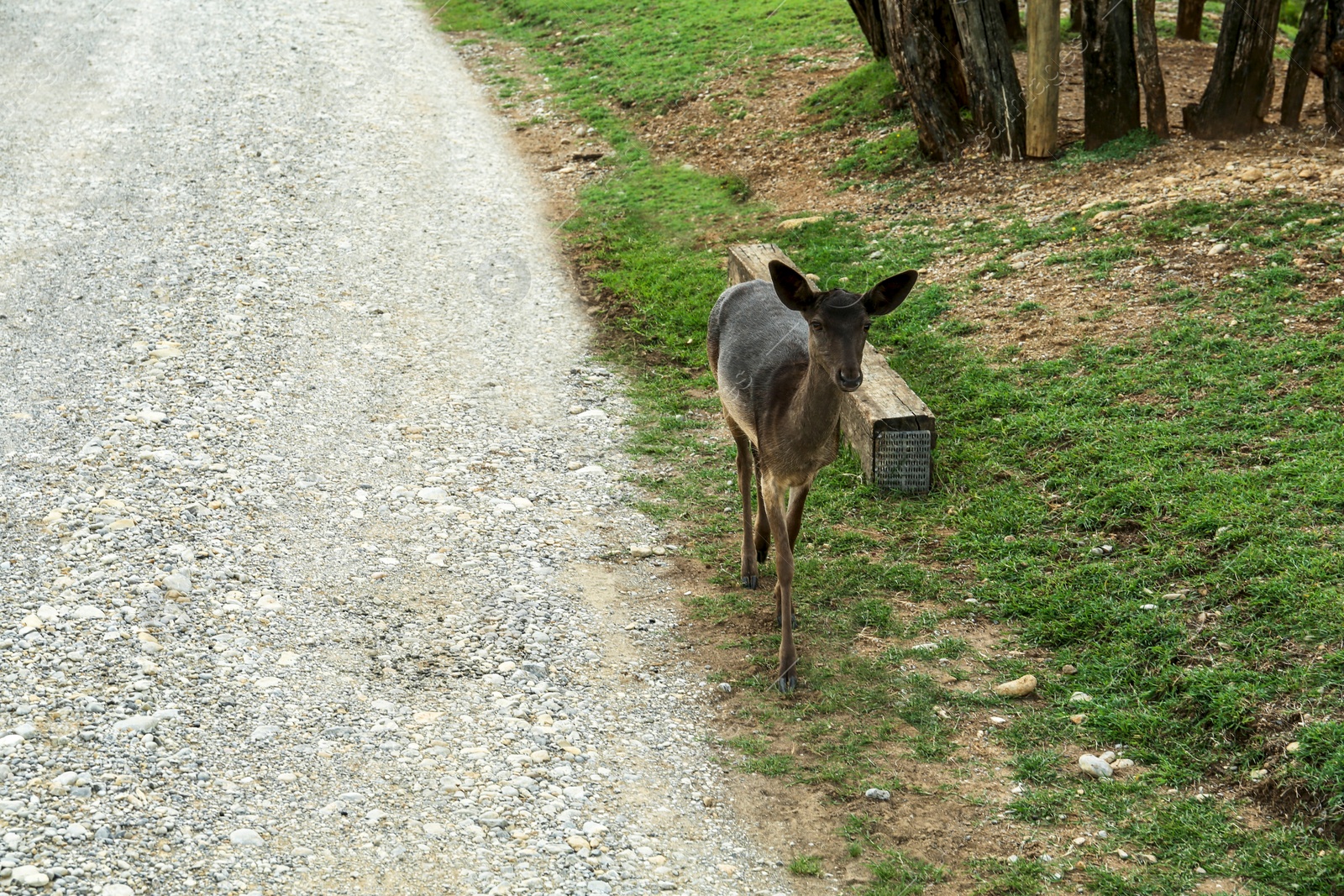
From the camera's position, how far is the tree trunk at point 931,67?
41.8ft

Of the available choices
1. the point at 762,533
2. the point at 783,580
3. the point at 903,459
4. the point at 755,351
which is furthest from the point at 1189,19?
the point at 783,580

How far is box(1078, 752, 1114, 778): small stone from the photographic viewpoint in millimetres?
5262

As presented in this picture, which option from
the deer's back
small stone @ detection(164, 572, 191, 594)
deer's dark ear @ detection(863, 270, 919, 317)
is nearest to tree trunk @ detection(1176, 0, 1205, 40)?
the deer's back

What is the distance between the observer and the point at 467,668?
243 inches

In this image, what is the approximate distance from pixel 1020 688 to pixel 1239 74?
26.9 feet

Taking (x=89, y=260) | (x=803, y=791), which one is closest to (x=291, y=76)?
(x=89, y=260)

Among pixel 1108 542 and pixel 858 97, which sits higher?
pixel 858 97

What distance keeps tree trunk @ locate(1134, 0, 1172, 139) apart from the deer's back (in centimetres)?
648

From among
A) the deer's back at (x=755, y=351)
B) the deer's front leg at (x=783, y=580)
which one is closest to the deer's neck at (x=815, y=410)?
the deer's back at (x=755, y=351)

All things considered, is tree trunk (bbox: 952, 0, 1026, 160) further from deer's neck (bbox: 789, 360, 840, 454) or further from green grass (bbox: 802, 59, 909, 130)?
deer's neck (bbox: 789, 360, 840, 454)

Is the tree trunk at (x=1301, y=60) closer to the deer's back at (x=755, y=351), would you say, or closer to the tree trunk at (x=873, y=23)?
the tree trunk at (x=873, y=23)

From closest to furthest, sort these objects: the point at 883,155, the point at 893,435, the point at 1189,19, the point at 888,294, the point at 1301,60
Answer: the point at 888,294 < the point at 893,435 < the point at 1301,60 < the point at 883,155 < the point at 1189,19

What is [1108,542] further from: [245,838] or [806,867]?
[245,838]

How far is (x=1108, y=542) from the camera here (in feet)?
22.2
